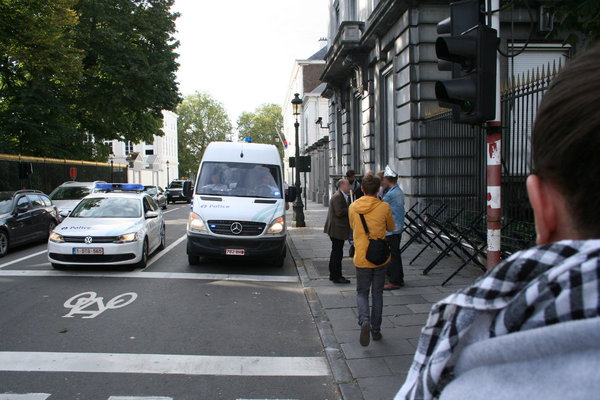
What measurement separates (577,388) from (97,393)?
421cm

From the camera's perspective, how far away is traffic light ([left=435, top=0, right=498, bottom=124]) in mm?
4059

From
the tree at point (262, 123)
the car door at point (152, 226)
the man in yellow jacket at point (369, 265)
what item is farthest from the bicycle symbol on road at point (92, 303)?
the tree at point (262, 123)

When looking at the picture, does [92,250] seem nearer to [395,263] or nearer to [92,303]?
[92,303]

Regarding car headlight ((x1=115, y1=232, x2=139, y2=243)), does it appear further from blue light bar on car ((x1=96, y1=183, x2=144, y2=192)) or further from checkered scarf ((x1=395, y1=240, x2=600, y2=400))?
checkered scarf ((x1=395, y1=240, x2=600, y2=400))

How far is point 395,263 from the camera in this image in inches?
308

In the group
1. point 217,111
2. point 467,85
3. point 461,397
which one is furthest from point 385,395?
point 217,111

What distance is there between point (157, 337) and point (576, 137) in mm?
5569

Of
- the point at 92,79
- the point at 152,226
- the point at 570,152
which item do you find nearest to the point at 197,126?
the point at 92,79

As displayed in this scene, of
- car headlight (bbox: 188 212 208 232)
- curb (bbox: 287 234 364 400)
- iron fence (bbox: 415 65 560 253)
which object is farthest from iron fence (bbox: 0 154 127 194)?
curb (bbox: 287 234 364 400)

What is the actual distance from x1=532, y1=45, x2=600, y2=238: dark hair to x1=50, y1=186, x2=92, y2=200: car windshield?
20.0 m

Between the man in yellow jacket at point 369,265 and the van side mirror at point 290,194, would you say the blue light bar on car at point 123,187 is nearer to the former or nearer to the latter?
the van side mirror at point 290,194

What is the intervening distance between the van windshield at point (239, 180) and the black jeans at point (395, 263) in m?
3.61

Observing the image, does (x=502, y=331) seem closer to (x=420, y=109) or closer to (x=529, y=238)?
(x=529, y=238)

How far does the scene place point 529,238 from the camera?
23.7ft
